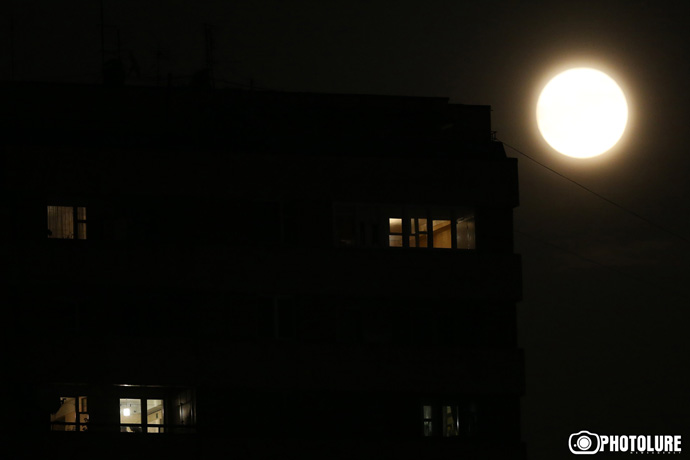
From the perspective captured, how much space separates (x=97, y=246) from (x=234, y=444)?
654cm

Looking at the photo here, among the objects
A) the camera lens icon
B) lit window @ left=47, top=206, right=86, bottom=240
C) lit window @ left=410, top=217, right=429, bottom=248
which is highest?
lit window @ left=47, top=206, right=86, bottom=240

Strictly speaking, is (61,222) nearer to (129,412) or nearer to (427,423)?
(129,412)

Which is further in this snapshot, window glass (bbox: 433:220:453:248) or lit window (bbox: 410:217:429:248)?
window glass (bbox: 433:220:453:248)

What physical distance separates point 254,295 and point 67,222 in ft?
18.5

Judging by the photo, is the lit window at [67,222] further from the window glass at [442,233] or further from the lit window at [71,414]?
the window glass at [442,233]

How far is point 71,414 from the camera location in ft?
90.6

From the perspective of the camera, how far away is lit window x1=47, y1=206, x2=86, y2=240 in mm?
28219

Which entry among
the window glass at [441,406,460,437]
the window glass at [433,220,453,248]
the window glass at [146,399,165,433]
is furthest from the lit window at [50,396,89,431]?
the window glass at [433,220,453,248]

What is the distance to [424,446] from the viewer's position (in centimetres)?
2761

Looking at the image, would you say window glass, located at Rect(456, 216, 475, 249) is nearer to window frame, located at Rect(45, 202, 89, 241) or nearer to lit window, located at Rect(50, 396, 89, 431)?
window frame, located at Rect(45, 202, 89, 241)

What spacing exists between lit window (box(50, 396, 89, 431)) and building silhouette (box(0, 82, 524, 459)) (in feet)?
0.18

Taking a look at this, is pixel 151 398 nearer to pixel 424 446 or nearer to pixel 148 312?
pixel 148 312

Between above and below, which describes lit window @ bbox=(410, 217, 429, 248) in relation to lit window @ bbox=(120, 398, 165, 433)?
above

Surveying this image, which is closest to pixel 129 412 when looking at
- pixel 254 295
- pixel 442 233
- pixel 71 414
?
pixel 71 414
